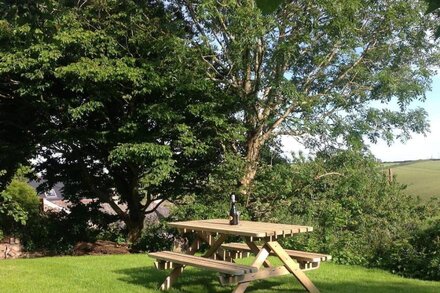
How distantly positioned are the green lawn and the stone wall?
3771mm

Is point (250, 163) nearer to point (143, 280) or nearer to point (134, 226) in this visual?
point (134, 226)

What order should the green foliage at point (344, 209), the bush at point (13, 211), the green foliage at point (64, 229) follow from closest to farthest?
the green foliage at point (344, 209)
the bush at point (13, 211)
the green foliage at point (64, 229)

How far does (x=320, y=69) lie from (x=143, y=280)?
7.84 metres

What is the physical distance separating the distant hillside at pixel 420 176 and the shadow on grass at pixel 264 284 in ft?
14.9

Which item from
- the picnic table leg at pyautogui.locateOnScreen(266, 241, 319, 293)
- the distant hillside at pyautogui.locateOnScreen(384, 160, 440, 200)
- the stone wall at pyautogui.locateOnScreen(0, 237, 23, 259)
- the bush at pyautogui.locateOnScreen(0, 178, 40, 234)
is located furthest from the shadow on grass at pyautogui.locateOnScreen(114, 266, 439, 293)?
the bush at pyautogui.locateOnScreen(0, 178, 40, 234)

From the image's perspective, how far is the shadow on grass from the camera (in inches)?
253

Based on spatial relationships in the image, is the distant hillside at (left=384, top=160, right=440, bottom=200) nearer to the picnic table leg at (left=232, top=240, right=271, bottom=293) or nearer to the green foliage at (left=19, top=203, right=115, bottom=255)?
the picnic table leg at (left=232, top=240, right=271, bottom=293)

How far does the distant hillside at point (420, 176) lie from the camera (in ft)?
37.8

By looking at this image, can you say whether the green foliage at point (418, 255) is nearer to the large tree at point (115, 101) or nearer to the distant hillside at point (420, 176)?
the distant hillside at point (420, 176)

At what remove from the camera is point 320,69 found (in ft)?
42.2

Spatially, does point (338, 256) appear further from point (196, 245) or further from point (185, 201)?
point (185, 201)

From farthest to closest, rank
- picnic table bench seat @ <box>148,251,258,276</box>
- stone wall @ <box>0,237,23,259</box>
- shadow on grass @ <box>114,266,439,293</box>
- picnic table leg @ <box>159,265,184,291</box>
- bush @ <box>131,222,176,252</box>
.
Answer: stone wall @ <box>0,237,23,259</box> → bush @ <box>131,222,176,252</box> → shadow on grass @ <box>114,266,439,293</box> → picnic table leg @ <box>159,265,184,291</box> → picnic table bench seat @ <box>148,251,258,276</box>

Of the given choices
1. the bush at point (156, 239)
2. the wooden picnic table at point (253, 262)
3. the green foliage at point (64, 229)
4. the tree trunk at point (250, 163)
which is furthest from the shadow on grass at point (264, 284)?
the green foliage at point (64, 229)

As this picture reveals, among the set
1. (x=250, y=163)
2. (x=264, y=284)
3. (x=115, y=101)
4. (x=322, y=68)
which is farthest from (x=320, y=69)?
(x=264, y=284)
